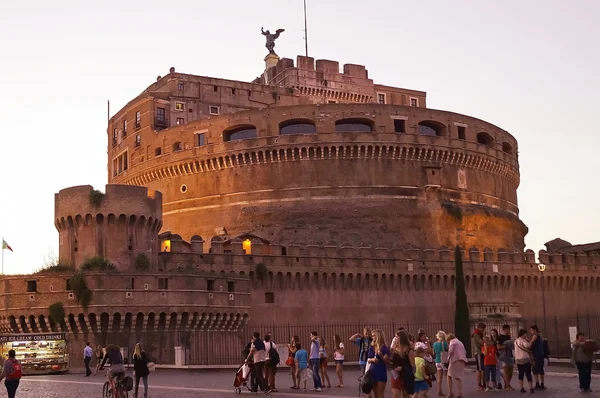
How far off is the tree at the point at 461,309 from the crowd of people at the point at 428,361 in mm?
A: 22593

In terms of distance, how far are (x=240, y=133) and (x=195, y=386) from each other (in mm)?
33819

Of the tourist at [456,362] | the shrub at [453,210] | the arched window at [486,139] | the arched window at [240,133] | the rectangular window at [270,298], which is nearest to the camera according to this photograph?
the tourist at [456,362]

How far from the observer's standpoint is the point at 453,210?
2050 inches

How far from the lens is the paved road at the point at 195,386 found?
58.9 feet

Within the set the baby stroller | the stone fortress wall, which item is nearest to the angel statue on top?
the stone fortress wall

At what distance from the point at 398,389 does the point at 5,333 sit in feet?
72.0

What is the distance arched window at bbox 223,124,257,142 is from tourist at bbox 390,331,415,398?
1558 inches

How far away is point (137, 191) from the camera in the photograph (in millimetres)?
34375

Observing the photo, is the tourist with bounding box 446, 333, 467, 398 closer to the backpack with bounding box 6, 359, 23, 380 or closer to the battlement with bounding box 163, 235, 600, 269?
the backpack with bounding box 6, 359, 23, 380

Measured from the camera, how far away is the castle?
1330 inches

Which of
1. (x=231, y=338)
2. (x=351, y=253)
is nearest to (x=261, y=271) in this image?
(x=351, y=253)

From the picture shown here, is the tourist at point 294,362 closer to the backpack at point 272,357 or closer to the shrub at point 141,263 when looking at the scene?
the backpack at point 272,357

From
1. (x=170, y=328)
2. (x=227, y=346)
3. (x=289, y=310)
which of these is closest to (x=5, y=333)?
(x=170, y=328)

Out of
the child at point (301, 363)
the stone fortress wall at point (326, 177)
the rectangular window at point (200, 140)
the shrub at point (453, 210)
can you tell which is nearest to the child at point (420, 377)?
the child at point (301, 363)
